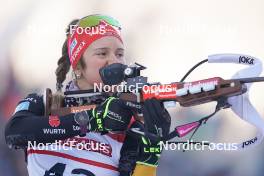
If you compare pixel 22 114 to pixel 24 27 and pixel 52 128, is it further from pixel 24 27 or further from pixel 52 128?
pixel 24 27

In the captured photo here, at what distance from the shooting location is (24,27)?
10.0ft

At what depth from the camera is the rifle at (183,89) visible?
4.76 ft

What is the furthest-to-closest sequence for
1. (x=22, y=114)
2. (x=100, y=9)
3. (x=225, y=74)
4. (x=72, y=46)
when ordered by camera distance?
(x=100, y=9) → (x=225, y=74) → (x=72, y=46) → (x=22, y=114)

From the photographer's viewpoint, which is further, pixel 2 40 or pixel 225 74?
pixel 2 40

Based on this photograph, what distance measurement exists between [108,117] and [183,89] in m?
0.24

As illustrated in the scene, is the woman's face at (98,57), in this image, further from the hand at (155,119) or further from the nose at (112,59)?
the hand at (155,119)

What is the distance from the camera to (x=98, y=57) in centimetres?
194

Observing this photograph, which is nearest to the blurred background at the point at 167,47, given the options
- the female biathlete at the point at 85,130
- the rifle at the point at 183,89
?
the female biathlete at the point at 85,130

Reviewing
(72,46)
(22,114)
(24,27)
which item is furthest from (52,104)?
(24,27)

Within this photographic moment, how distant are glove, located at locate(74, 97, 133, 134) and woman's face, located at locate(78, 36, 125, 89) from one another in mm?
297

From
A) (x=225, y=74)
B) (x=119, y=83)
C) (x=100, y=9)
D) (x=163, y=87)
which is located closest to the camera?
(x=163, y=87)

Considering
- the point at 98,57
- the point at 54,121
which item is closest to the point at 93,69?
the point at 98,57

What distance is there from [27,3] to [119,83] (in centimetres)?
157

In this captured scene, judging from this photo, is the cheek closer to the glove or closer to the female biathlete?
the female biathlete
